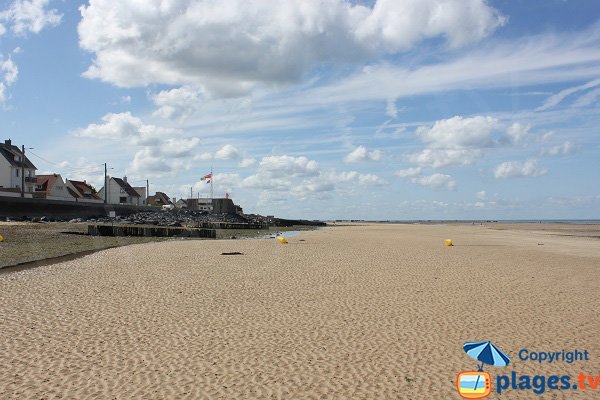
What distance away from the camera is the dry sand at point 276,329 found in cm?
716

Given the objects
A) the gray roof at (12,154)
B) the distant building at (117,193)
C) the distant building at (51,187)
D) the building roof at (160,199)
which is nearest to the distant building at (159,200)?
the building roof at (160,199)

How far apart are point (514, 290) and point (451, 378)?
910 cm

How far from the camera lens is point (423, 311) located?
475 inches

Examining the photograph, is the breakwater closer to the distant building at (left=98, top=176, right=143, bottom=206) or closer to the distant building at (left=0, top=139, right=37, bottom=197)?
the distant building at (left=0, top=139, right=37, bottom=197)

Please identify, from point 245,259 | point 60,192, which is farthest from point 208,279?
point 60,192

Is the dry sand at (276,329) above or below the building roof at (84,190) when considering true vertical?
below

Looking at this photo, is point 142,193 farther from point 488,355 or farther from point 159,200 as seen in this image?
point 488,355

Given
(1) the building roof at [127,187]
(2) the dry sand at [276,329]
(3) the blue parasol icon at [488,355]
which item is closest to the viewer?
(2) the dry sand at [276,329]

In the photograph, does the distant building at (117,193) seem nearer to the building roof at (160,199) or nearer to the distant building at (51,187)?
the distant building at (51,187)

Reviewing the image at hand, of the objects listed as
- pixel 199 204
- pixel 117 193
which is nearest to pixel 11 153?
pixel 117 193

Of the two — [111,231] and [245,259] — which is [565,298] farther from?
A: [111,231]

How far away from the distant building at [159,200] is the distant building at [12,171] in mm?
55023

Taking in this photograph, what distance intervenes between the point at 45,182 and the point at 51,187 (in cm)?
252

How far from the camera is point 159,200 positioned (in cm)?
13675
